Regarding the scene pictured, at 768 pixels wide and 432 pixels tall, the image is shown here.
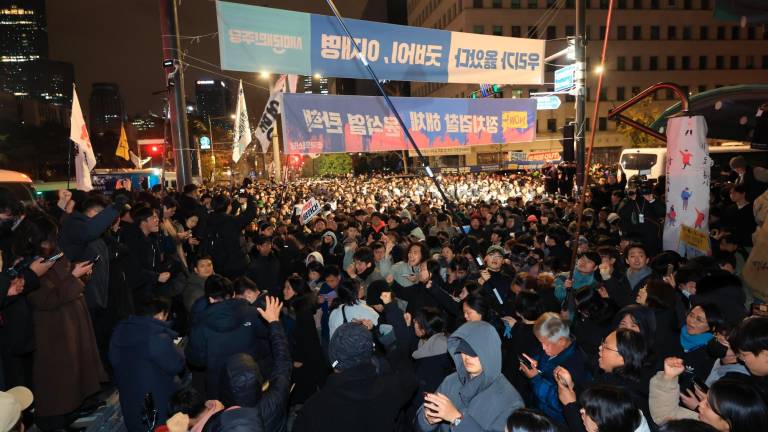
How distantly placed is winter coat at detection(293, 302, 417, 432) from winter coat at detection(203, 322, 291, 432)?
294 millimetres

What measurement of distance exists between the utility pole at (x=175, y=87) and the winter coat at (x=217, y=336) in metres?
4.67

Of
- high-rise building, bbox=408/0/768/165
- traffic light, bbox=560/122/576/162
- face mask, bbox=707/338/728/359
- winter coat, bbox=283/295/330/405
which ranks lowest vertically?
winter coat, bbox=283/295/330/405

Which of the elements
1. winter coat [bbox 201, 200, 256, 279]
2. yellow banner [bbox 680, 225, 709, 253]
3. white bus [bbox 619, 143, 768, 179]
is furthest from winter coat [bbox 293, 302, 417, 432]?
white bus [bbox 619, 143, 768, 179]

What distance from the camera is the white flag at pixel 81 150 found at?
948cm

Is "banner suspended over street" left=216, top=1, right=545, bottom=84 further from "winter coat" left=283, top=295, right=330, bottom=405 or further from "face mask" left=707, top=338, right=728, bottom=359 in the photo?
"face mask" left=707, top=338, right=728, bottom=359

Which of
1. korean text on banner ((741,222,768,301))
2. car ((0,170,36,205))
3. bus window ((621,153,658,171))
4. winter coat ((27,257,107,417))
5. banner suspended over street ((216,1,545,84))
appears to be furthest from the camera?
bus window ((621,153,658,171))

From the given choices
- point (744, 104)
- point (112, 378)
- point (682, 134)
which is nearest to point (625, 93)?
point (744, 104)

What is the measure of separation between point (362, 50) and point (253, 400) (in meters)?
6.29

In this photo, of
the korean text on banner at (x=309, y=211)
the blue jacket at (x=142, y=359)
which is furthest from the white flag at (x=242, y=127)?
the blue jacket at (x=142, y=359)

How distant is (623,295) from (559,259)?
1579 millimetres

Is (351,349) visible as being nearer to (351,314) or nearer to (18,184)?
(351,314)

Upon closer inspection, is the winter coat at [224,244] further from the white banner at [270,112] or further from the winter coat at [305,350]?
the winter coat at [305,350]

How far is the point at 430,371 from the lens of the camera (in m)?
4.40

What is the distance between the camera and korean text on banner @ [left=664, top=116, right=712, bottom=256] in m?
6.02
